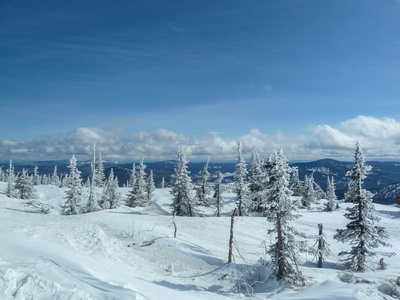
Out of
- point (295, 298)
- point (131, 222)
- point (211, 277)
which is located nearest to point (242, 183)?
point (131, 222)

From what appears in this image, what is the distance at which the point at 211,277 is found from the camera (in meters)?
19.6

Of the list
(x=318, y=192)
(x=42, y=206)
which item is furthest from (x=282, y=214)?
(x=318, y=192)

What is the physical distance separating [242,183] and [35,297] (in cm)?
3967

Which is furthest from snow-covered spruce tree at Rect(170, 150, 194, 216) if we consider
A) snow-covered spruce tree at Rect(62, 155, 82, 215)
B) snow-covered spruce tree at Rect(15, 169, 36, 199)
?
snow-covered spruce tree at Rect(15, 169, 36, 199)

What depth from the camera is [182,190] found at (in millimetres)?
43188

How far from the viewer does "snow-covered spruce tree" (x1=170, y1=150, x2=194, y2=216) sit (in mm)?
42875

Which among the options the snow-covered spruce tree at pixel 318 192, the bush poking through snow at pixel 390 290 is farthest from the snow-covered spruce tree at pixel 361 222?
the snow-covered spruce tree at pixel 318 192

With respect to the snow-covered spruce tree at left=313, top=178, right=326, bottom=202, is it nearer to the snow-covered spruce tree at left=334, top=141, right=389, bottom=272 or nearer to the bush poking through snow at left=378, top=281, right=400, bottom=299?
the snow-covered spruce tree at left=334, top=141, right=389, bottom=272

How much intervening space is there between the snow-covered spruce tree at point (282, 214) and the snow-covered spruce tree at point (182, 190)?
2572 centimetres

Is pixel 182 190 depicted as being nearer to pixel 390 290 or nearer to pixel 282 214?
pixel 282 214

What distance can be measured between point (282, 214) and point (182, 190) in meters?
27.1

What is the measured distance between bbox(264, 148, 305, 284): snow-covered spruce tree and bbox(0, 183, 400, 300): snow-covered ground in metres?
1.02

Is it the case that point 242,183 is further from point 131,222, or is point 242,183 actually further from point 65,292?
point 65,292

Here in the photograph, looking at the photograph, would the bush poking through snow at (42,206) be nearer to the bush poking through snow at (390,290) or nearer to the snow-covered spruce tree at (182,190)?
the snow-covered spruce tree at (182,190)
